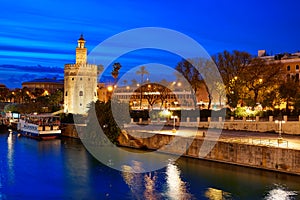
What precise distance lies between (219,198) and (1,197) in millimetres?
12757

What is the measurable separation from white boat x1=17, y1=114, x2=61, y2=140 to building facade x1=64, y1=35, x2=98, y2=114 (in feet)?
25.5

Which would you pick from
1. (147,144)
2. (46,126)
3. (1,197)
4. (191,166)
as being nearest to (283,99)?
(147,144)

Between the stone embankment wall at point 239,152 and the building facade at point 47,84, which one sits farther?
the building facade at point 47,84

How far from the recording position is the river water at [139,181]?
26344 millimetres

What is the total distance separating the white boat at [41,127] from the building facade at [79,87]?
25.5 ft

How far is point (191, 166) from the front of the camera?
111ft

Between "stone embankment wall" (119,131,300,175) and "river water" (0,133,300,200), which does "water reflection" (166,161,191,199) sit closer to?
"river water" (0,133,300,200)

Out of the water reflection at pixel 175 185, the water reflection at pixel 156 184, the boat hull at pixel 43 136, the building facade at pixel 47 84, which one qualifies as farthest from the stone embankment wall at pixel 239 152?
the building facade at pixel 47 84

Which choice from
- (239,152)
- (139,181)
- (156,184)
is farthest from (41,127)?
(156,184)

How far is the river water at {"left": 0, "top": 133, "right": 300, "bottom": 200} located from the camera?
86.4 feet

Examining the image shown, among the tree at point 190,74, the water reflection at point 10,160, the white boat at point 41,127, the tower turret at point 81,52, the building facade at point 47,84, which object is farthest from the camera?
the building facade at point 47,84

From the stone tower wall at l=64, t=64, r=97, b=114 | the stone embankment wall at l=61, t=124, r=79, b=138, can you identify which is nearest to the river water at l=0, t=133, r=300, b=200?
the stone embankment wall at l=61, t=124, r=79, b=138

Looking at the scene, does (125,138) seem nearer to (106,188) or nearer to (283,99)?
(106,188)

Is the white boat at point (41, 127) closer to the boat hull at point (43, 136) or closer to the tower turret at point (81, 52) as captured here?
the boat hull at point (43, 136)
